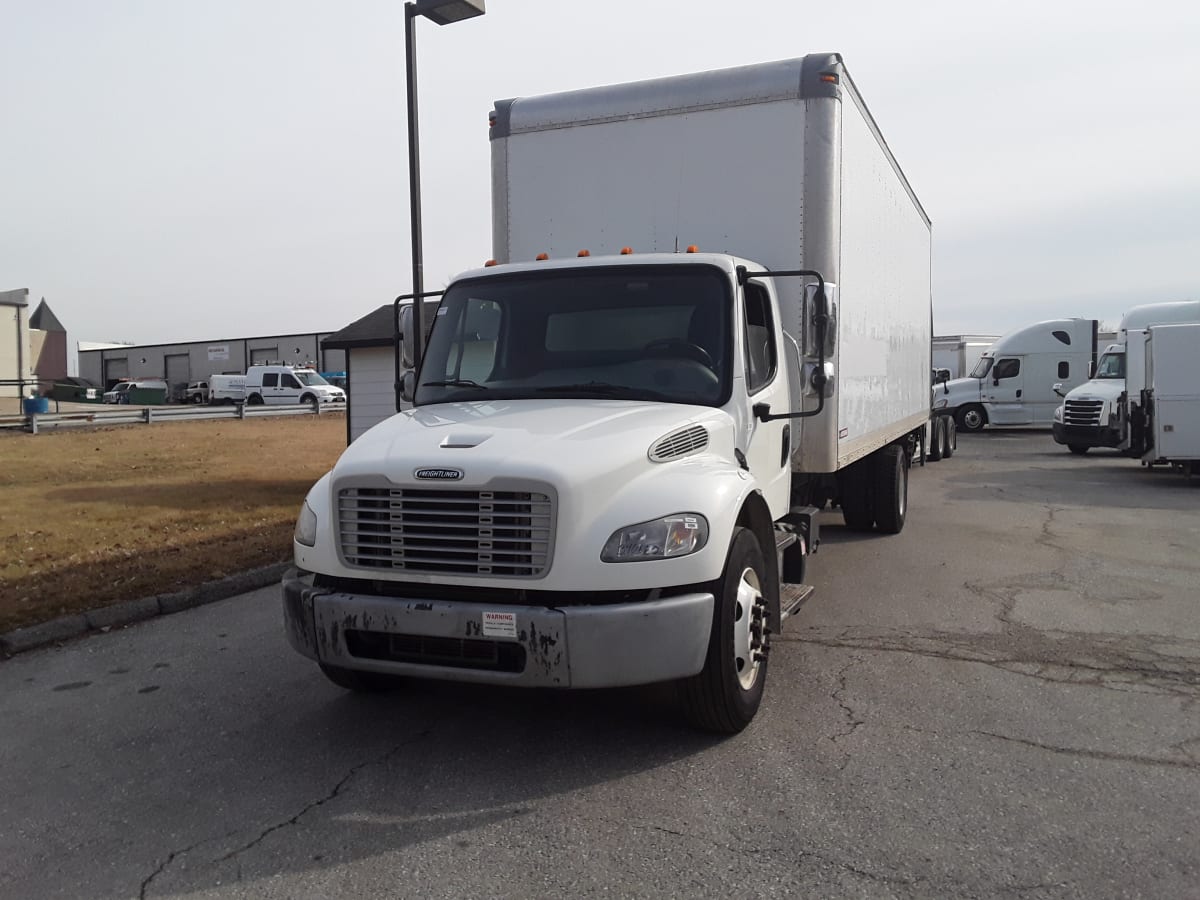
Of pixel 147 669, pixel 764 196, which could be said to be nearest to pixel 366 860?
pixel 147 669

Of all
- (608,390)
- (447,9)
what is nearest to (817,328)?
(608,390)

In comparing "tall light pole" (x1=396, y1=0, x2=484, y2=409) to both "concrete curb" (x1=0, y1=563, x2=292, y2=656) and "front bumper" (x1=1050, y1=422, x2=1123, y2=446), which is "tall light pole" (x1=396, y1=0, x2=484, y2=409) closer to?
"concrete curb" (x1=0, y1=563, x2=292, y2=656)

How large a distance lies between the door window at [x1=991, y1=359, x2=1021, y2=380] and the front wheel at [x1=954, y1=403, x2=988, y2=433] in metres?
1.08

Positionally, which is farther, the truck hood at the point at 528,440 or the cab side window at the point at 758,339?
the cab side window at the point at 758,339

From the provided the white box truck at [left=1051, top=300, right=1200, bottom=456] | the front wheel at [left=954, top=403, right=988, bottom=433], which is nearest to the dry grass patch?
the white box truck at [left=1051, top=300, right=1200, bottom=456]

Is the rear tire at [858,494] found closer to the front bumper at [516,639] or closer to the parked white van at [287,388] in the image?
the front bumper at [516,639]

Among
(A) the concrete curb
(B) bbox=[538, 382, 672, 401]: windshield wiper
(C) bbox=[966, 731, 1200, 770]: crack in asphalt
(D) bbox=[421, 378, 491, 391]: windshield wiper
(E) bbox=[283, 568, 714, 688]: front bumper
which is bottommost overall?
(C) bbox=[966, 731, 1200, 770]: crack in asphalt

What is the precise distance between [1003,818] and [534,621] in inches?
76.6

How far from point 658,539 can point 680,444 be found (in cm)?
65

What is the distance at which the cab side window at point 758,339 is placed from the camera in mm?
5523

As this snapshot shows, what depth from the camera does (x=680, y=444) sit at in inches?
184

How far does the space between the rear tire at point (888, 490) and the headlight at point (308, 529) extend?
6998 millimetres

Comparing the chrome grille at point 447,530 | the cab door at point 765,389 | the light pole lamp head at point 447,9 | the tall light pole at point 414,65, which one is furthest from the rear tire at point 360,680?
the light pole lamp head at point 447,9

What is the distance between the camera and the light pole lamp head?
1014 centimetres
